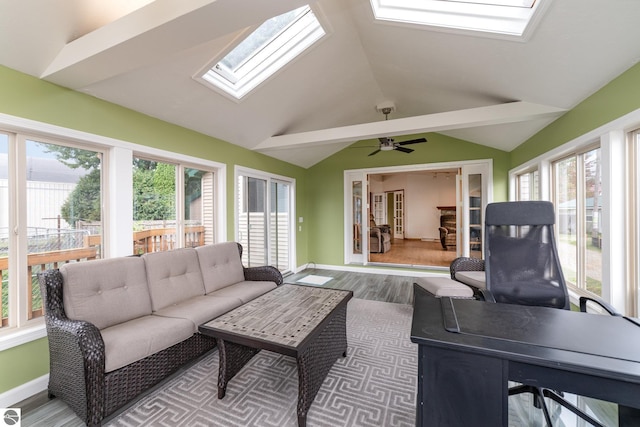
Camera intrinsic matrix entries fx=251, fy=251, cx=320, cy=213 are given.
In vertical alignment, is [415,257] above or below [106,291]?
below

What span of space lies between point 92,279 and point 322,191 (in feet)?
15.7

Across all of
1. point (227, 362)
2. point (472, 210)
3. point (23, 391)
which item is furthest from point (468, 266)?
point (23, 391)

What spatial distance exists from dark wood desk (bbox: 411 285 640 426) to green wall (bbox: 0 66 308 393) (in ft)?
9.32

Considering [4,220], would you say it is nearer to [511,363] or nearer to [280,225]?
[511,363]

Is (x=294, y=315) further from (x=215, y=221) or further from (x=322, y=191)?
(x=322, y=191)

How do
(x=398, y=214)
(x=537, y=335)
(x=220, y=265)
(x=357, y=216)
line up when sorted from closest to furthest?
(x=537, y=335) < (x=220, y=265) < (x=357, y=216) < (x=398, y=214)

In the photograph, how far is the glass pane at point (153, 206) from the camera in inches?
111

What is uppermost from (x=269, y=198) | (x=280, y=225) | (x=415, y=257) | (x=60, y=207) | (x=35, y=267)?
(x=269, y=198)

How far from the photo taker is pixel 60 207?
225 centimetres

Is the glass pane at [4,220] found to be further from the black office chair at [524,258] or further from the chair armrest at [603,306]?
the chair armrest at [603,306]

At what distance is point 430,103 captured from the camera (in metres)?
3.91

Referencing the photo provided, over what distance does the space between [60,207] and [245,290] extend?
1858mm

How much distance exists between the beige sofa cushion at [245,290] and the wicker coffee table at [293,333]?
0.45 meters

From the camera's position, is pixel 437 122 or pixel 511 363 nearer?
pixel 511 363
